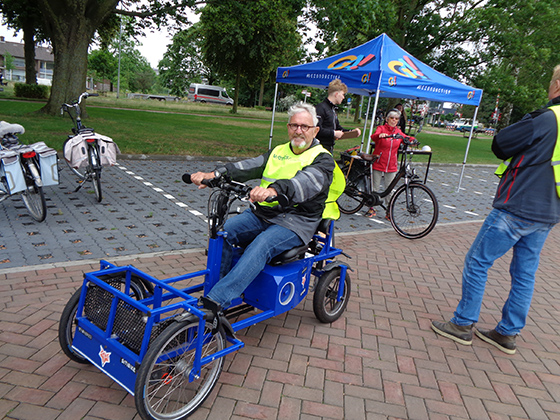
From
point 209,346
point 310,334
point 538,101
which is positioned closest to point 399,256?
point 310,334

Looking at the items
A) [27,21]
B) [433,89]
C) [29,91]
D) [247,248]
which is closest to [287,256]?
[247,248]

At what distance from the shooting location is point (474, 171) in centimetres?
1516

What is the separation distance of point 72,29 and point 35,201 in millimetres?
10752

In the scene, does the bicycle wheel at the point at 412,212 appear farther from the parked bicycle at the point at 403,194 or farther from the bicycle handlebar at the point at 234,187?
the bicycle handlebar at the point at 234,187

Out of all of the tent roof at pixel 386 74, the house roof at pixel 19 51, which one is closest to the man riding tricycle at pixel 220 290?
the tent roof at pixel 386 74

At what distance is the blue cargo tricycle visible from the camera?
2.20 meters

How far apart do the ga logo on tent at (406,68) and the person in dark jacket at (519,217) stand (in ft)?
17.0

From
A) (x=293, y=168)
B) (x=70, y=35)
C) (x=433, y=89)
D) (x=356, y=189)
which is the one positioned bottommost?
(x=356, y=189)

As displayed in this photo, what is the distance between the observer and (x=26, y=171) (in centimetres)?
505

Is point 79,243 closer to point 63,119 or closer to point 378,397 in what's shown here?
point 378,397

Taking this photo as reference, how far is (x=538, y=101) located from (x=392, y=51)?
69.8 ft

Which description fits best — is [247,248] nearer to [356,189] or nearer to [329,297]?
[329,297]

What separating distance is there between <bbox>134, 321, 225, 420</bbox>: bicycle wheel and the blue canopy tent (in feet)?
19.3

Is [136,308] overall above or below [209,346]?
above
